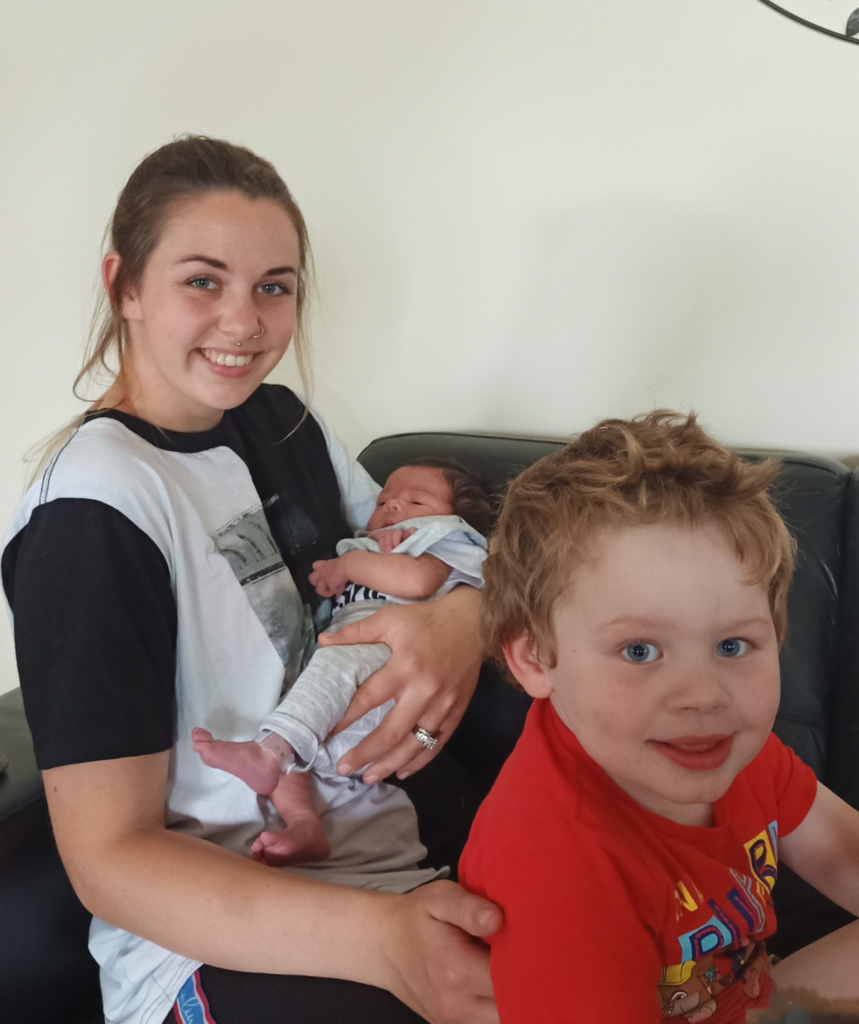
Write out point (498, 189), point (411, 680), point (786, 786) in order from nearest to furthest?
point (786, 786) → point (411, 680) → point (498, 189)

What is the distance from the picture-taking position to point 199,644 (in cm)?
97

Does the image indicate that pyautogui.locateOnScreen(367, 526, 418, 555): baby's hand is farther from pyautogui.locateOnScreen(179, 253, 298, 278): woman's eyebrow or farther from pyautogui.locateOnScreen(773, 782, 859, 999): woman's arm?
pyautogui.locateOnScreen(773, 782, 859, 999): woman's arm

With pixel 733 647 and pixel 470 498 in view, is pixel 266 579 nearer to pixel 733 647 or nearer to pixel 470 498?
pixel 470 498

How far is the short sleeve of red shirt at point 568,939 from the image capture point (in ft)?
1.98

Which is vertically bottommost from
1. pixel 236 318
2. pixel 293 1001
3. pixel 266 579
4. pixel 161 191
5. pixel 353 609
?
pixel 293 1001

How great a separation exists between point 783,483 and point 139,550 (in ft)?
3.10

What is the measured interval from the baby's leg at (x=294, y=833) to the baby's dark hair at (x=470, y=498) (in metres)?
0.58

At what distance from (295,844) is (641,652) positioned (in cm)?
51

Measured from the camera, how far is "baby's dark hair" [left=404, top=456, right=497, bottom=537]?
1.46m

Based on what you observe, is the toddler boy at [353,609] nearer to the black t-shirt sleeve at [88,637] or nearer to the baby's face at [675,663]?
the black t-shirt sleeve at [88,637]

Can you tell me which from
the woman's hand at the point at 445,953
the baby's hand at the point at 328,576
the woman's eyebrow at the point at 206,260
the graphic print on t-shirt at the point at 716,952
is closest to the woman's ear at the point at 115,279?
the woman's eyebrow at the point at 206,260

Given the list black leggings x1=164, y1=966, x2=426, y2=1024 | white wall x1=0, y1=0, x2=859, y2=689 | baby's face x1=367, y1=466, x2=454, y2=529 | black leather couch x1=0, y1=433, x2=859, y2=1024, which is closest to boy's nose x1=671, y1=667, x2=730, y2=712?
black leggings x1=164, y1=966, x2=426, y2=1024

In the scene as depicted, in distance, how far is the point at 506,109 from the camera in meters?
1.56

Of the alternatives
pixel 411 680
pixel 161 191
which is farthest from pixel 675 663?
pixel 161 191
